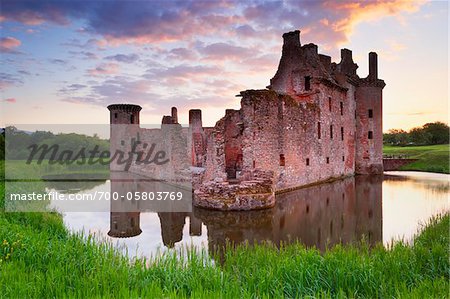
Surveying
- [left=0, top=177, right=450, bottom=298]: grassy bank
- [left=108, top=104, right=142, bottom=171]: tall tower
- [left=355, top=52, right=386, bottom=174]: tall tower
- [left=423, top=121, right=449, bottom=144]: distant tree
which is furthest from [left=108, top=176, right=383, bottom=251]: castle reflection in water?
[left=423, top=121, right=449, bottom=144]: distant tree

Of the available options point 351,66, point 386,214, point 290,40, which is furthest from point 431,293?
point 351,66

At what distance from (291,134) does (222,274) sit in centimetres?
1616

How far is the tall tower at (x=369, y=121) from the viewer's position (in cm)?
3341

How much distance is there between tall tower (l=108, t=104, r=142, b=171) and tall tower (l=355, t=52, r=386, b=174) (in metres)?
25.0

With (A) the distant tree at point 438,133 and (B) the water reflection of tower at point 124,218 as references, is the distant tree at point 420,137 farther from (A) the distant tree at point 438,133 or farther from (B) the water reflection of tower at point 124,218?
(B) the water reflection of tower at point 124,218

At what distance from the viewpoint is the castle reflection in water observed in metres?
11.2

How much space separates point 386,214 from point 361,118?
67.6 ft

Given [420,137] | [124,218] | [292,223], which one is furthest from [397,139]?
[124,218]

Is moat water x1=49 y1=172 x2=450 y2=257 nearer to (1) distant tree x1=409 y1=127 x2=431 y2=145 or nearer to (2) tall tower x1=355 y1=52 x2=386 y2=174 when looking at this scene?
(2) tall tower x1=355 y1=52 x2=386 y2=174

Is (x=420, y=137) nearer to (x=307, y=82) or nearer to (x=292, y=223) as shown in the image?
(x=307, y=82)

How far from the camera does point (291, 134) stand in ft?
71.1

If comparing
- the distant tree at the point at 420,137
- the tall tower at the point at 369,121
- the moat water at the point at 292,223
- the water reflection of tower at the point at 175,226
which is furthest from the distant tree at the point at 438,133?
the water reflection of tower at the point at 175,226

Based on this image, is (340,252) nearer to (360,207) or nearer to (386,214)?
(386,214)

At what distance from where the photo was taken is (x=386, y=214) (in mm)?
14633
